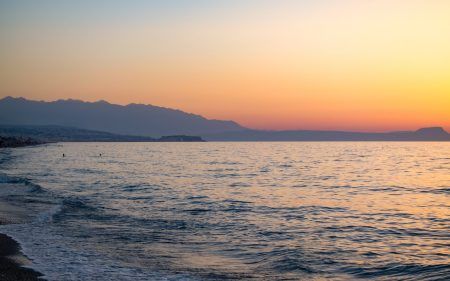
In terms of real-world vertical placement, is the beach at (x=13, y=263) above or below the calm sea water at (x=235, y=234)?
above

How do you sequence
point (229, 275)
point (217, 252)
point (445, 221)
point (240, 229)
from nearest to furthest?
point (229, 275)
point (217, 252)
point (240, 229)
point (445, 221)

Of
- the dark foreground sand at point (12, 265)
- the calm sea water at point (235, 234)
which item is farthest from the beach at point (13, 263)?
the calm sea water at point (235, 234)

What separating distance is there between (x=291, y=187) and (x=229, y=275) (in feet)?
91.5


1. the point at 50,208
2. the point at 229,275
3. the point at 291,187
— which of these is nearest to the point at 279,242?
the point at 229,275

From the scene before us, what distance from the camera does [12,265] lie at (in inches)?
540

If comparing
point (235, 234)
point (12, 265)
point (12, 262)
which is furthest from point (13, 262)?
point (235, 234)

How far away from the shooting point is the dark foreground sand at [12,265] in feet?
40.6

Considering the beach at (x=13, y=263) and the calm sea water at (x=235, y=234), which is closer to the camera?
the beach at (x=13, y=263)

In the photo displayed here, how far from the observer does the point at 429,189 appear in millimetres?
40094

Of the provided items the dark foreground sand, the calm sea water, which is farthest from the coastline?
the calm sea water

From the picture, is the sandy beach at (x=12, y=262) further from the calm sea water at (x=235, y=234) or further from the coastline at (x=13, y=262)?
the calm sea water at (x=235, y=234)

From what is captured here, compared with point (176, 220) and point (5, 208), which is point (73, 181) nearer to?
point (5, 208)

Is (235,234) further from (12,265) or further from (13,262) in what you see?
(12,265)

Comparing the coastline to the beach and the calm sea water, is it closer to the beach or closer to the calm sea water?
the beach
